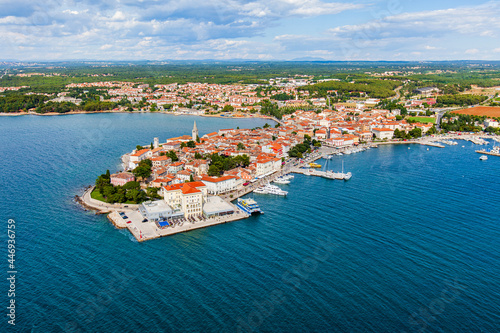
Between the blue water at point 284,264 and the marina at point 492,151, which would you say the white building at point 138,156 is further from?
the marina at point 492,151

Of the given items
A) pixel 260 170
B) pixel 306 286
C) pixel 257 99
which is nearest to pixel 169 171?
pixel 260 170

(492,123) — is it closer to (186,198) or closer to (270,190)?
(270,190)

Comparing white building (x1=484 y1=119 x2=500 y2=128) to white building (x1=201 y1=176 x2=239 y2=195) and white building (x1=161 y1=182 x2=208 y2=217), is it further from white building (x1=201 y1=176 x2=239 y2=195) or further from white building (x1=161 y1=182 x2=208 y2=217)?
white building (x1=161 y1=182 x2=208 y2=217)

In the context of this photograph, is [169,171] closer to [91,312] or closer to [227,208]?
[227,208]

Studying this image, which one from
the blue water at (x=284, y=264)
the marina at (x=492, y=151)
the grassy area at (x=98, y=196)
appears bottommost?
the blue water at (x=284, y=264)

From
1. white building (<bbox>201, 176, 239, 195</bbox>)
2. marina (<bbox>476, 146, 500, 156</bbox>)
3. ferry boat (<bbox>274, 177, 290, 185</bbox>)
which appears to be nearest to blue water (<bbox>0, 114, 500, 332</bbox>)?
ferry boat (<bbox>274, 177, 290, 185</bbox>)
